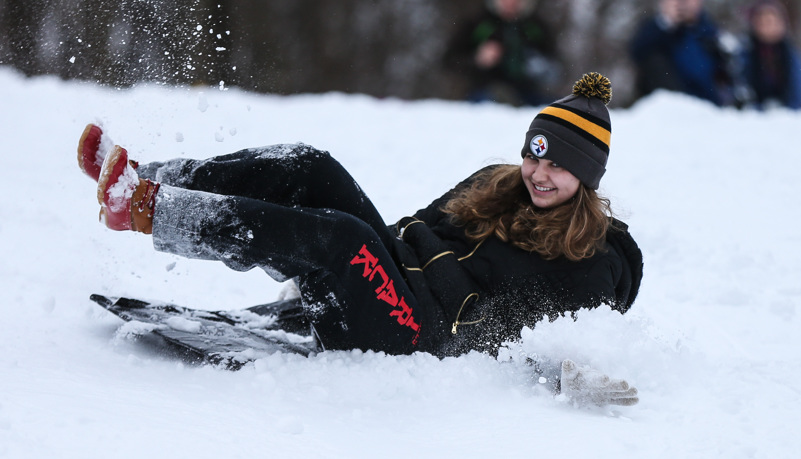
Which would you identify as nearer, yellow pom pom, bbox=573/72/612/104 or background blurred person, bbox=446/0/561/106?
yellow pom pom, bbox=573/72/612/104

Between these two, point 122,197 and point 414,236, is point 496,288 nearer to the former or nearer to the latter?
point 414,236

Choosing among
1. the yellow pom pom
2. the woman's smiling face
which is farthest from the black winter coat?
the yellow pom pom

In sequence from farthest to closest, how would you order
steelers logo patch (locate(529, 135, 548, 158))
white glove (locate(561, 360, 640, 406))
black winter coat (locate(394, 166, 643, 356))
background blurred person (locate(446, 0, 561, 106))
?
background blurred person (locate(446, 0, 561, 106))
steelers logo patch (locate(529, 135, 548, 158))
black winter coat (locate(394, 166, 643, 356))
white glove (locate(561, 360, 640, 406))

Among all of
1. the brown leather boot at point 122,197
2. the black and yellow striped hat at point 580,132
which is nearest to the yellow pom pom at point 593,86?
the black and yellow striped hat at point 580,132

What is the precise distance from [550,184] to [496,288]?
1.19ft

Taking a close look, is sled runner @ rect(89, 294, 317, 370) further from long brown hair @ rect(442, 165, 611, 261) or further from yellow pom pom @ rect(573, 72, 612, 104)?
yellow pom pom @ rect(573, 72, 612, 104)

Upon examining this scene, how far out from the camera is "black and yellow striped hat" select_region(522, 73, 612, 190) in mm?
2311

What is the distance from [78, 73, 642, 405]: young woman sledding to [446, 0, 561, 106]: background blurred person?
137 inches

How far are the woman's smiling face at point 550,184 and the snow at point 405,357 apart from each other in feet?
0.87

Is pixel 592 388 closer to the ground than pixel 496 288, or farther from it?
closer to the ground

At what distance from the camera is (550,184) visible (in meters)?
2.34

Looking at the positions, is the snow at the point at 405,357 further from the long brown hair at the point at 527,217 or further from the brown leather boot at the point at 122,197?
the brown leather boot at the point at 122,197

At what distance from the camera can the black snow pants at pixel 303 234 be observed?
6.21ft

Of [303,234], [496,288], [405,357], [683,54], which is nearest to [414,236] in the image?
[496,288]
